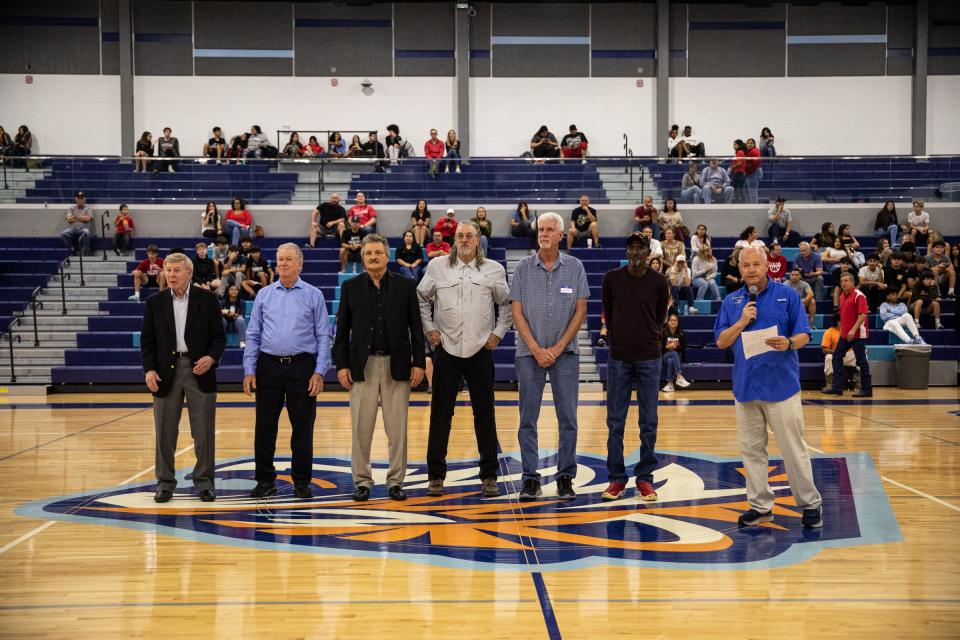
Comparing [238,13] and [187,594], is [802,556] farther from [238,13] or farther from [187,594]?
[238,13]

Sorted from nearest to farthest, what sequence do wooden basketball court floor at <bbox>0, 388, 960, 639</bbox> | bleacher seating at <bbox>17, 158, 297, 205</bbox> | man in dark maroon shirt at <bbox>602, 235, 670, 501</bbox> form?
1. wooden basketball court floor at <bbox>0, 388, 960, 639</bbox>
2. man in dark maroon shirt at <bbox>602, 235, 670, 501</bbox>
3. bleacher seating at <bbox>17, 158, 297, 205</bbox>

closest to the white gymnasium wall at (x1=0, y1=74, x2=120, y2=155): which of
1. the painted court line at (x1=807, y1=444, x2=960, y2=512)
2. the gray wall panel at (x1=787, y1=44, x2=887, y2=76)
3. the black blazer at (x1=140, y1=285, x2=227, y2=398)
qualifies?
the gray wall panel at (x1=787, y1=44, x2=887, y2=76)

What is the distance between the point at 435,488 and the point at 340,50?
2022cm

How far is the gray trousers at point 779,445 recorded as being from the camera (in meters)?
5.36

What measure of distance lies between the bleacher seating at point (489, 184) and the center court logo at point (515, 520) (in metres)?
12.3

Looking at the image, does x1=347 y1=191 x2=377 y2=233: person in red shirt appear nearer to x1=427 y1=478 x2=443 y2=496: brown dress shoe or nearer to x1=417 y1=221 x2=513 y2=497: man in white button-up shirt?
x1=417 y1=221 x2=513 y2=497: man in white button-up shirt

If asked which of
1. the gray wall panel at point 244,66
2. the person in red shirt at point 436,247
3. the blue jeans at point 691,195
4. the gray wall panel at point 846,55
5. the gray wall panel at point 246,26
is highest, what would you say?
the gray wall panel at point 246,26

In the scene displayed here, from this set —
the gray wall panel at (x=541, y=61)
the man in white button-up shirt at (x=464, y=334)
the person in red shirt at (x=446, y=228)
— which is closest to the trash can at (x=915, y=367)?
the person in red shirt at (x=446, y=228)

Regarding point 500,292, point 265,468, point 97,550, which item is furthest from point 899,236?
point 97,550

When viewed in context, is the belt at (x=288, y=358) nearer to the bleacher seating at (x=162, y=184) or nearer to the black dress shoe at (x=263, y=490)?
the black dress shoe at (x=263, y=490)

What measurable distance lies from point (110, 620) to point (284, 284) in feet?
9.55

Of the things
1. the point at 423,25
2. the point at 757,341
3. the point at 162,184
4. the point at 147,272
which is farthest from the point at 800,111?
the point at 757,341

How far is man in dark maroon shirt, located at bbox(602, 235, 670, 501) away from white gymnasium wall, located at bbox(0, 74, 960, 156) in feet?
61.9

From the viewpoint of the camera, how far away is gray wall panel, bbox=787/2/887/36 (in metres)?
24.7
